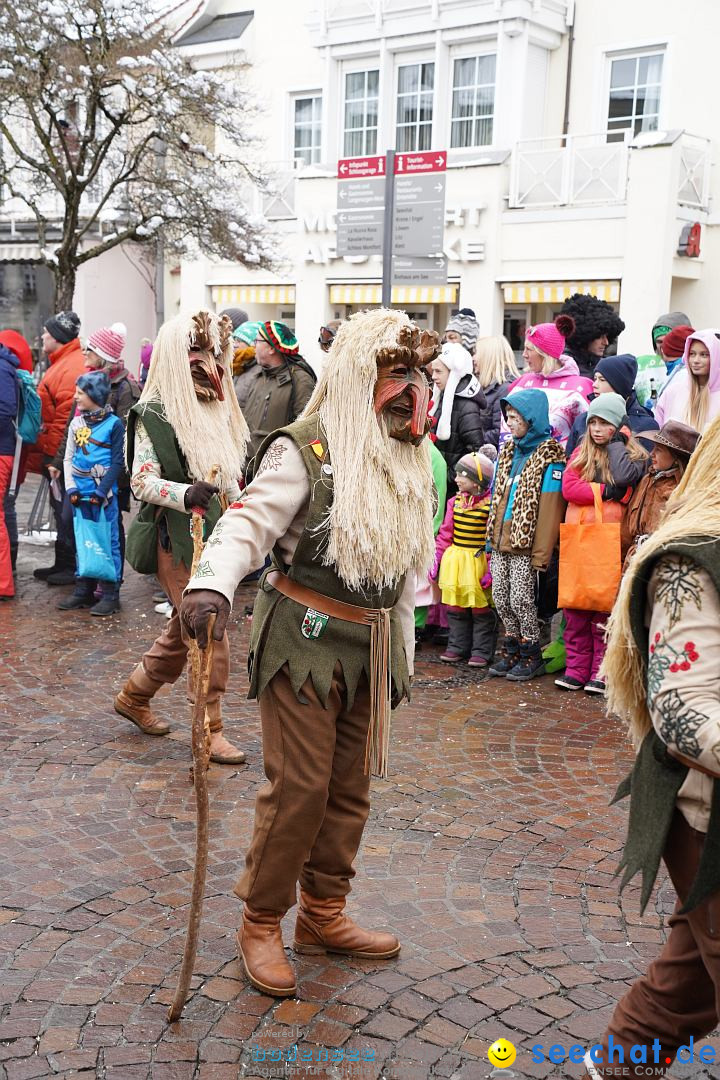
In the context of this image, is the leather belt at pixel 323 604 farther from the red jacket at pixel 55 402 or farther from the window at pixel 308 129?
the window at pixel 308 129

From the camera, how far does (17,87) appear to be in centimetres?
1409

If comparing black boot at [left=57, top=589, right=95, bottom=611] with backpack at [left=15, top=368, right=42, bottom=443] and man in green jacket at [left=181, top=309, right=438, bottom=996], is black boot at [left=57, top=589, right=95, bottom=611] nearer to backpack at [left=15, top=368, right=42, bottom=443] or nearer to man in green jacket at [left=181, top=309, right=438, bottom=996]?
backpack at [left=15, top=368, right=42, bottom=443]

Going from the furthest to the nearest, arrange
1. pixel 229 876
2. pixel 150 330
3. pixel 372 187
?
1. pixel 150 330
2. pixel 372 187
3. pixel 229 876

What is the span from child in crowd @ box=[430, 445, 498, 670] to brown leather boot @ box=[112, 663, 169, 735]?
227cm

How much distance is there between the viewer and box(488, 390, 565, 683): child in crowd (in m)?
6.72

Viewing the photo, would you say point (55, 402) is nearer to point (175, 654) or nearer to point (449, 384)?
point (449, 384)

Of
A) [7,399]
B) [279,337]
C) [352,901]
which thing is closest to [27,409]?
Result: [7,399]

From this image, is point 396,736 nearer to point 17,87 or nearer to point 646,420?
point 646,420

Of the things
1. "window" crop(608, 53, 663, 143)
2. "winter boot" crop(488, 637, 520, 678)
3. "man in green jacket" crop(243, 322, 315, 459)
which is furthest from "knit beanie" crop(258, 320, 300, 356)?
"window" crop(608, 53, 663, 143)

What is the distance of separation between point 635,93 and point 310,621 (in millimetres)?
17777

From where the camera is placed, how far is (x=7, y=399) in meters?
8.62

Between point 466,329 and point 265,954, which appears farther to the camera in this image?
point 466,329

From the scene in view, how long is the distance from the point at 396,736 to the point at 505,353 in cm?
378

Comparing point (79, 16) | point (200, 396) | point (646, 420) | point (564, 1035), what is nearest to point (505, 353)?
point (646, 420)
